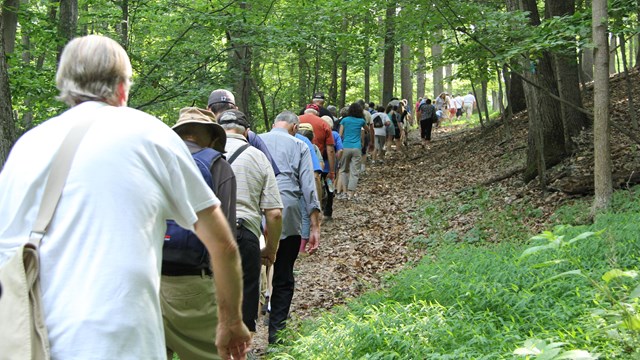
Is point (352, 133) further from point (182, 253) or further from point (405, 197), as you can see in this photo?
point (182, 253)

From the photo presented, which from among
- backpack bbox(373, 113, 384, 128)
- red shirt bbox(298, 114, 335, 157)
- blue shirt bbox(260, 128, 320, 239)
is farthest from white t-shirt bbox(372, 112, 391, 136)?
blue shirt bbox(260, 128, 320, 239)

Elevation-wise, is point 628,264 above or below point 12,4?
below

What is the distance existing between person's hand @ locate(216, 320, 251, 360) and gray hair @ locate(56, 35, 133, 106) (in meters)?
1.11

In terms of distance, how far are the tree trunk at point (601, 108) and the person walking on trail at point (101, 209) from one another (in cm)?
674

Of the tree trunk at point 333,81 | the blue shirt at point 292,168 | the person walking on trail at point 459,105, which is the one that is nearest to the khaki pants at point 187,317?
the blue shirt at point 292,168

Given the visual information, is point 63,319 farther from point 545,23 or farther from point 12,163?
point 545,23

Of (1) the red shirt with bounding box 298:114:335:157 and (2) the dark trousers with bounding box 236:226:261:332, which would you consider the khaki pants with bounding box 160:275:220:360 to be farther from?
(1) the red shirt with bounding box 298:114:335:157

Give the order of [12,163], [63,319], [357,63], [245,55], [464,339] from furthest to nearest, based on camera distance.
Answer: [357,63] → [245,55] → [464,339] → [12,163] → [63,319]

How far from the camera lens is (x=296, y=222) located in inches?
261

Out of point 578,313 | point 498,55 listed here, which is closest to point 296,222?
point 578,313

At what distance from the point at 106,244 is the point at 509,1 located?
1119 centimetres

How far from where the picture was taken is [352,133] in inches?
574

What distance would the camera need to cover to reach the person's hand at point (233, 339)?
2900 millimetres

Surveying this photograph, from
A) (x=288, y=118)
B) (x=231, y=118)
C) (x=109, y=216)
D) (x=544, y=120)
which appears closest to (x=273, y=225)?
(x=231, y=118)
